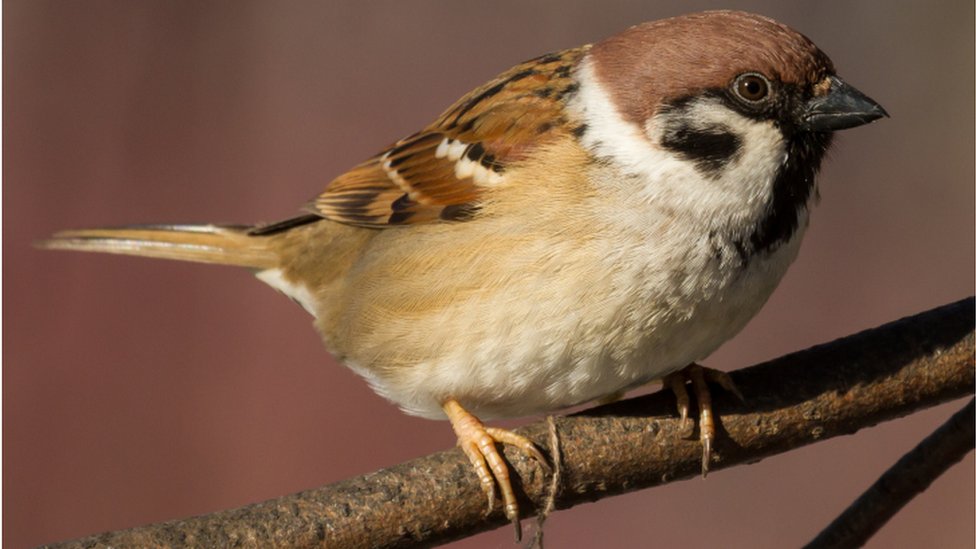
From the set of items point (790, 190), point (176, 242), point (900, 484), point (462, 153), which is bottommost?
point (900, 484)

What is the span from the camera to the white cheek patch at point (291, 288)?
2883 mm

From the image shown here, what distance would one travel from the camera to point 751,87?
2176 mm

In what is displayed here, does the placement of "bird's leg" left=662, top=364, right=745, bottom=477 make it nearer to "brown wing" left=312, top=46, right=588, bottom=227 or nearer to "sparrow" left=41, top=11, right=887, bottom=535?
"sparrow" left=41, top=11, right=887, bottom=535

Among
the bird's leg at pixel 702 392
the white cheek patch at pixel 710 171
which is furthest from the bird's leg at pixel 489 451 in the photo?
the white cheek patch at pixel 710 171

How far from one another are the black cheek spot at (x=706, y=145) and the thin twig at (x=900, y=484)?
0.54 m

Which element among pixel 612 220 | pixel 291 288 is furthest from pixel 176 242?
pixel 612 220

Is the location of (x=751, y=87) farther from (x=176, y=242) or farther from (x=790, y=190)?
(x=176, y=242)

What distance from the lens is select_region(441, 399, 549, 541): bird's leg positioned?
2.17m

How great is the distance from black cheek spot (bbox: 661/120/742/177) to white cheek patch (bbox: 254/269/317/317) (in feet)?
3.14

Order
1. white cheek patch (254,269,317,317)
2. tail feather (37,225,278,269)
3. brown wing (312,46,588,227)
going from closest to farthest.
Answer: brown wing (312,46,588,227) < white cheek patch (254,269,317,317) < tail feather (37,225,278,269)

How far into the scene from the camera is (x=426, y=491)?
2.05 metres

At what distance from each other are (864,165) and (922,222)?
24 cm

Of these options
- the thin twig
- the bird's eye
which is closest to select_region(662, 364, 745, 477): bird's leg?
the thin twig

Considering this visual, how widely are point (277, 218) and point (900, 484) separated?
2.06 meters
